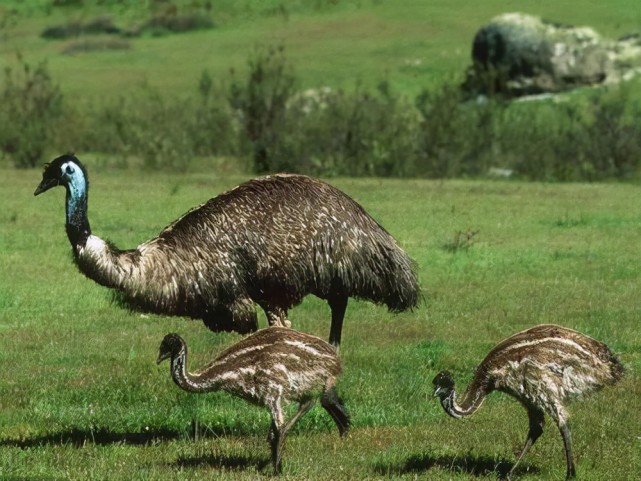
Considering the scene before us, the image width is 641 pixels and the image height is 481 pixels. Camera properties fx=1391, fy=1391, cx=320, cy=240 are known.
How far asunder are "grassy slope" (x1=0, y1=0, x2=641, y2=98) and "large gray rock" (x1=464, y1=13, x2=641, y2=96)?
6.86ft

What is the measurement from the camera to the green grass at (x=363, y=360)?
947 centimetres

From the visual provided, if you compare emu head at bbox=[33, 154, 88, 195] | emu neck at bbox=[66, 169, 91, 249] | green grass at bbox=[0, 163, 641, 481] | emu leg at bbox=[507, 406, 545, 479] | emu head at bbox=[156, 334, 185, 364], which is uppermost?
emu head at bbox=[33, 154, 88, 195]

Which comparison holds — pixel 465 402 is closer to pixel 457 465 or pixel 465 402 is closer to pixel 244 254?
pixel 457 465

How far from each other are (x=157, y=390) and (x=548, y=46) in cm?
4079

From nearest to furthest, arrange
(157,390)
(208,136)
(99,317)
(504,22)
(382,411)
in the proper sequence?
(382,411) → (157,390) → (99,317) → (208,136) → (504,22)

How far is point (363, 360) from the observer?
518 inches

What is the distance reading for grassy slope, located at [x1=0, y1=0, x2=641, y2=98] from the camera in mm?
52438

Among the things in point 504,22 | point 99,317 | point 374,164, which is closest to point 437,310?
point 99,317

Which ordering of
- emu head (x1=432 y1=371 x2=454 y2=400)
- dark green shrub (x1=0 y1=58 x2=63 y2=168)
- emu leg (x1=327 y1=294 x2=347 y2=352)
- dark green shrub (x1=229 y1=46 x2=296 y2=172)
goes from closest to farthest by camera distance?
emu head (x1=432 y1=371 x2=454 y2=400) → emu leg (x1=327 y1=294 x2=347 y2=352) → dark green shrub (x1=229 y1=46 x2=296 y2=172) → dark green shrub (x1=0 y1=58 x2=63 y2=168)

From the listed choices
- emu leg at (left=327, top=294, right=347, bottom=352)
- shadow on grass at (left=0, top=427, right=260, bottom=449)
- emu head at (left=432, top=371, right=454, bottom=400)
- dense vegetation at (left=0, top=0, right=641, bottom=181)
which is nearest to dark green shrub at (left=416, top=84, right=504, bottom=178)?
dense vegetation at (left=0, top=0, right=641, bottom=181)

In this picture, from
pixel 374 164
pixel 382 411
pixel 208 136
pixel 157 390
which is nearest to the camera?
pixel 382 411

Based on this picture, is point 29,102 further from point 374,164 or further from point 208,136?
point 374,164

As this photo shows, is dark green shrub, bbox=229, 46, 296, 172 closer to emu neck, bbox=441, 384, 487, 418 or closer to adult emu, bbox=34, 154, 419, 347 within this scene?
adult emu, bbox=34, 154, 419, 347

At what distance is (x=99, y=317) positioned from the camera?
52.0 feet
